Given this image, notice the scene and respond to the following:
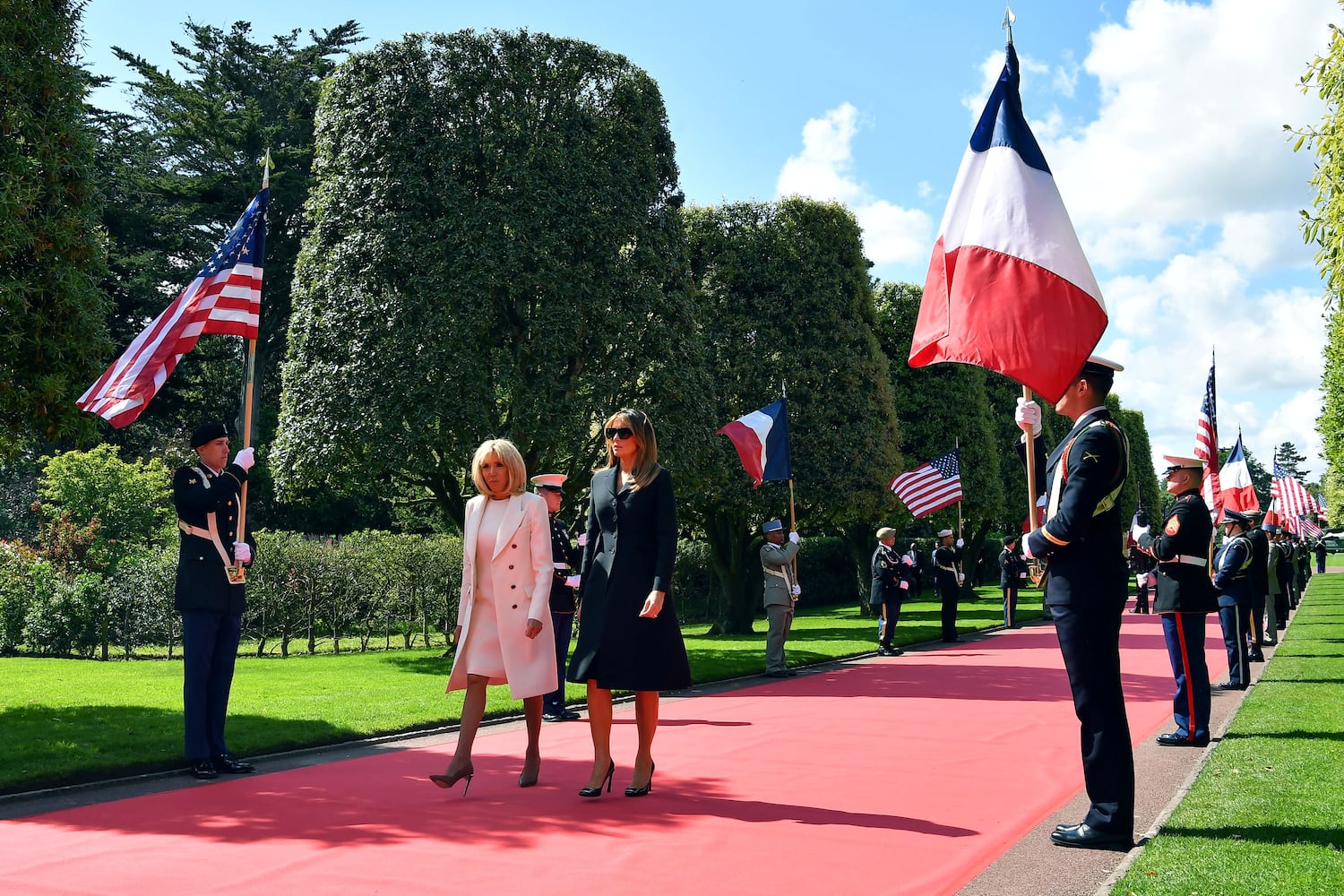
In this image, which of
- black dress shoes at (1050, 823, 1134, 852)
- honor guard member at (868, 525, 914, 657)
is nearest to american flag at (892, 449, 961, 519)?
honor guard member at (868, 525, 914, 657)

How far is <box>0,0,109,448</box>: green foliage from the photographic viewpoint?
9742mm

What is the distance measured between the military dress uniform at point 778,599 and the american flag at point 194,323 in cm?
813

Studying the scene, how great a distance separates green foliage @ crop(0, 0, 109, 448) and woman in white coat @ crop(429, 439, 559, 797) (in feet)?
18.0

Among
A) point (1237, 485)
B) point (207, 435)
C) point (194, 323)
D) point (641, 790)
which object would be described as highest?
point (194, 323)

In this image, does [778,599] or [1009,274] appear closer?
[1009,274]

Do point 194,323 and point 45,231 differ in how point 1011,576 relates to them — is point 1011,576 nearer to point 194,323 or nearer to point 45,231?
point 194,323

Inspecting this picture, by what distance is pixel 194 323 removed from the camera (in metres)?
8.99

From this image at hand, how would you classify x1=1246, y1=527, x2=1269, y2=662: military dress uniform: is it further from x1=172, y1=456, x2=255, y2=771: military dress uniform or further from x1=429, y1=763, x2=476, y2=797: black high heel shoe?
x1=172, y1=456, x2=255, y2=771: military dress uniform

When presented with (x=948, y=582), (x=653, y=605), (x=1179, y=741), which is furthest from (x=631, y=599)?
(x=948, y=582)

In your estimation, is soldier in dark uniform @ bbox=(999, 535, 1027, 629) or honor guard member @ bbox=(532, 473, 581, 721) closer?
honor guard member @ bbox=(532, 473, 581, 721)

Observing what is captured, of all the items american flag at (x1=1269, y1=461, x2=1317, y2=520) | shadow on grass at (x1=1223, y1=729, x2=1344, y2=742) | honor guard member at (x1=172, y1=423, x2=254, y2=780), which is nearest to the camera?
honor guard member at (x1=172, y1=423, x2=254, y2=780)

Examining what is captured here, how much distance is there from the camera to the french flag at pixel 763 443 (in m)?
16.4

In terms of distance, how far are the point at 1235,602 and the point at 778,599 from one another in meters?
5.66

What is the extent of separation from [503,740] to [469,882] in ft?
13.9
